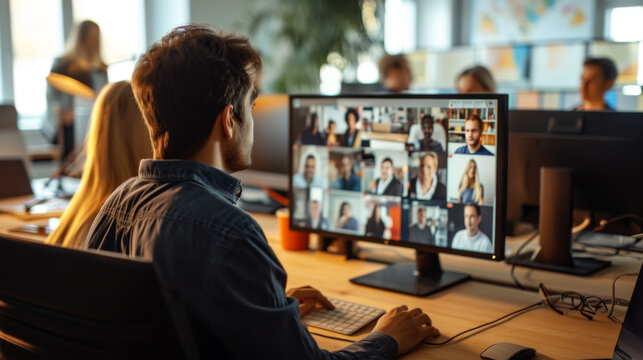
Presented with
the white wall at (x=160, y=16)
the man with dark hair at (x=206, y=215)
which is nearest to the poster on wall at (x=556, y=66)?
the white wall at (x=160, y=16)

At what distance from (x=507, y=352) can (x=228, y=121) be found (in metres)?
0.63

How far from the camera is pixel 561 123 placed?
6.20 feet

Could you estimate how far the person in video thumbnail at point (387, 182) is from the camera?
1604 mm

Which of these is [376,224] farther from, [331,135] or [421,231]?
[331,135]

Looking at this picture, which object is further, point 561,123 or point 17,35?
point 17,35

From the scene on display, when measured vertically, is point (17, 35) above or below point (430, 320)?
above

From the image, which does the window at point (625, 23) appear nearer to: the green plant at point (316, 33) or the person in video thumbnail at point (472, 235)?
the green plant at point (316, 33)

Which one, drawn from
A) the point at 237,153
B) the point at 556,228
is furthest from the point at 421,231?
the point at 237,153

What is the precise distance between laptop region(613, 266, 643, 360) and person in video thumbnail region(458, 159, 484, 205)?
44 cm

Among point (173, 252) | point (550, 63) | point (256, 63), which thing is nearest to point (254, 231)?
point (173, 252)

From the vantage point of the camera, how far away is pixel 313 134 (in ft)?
5.73

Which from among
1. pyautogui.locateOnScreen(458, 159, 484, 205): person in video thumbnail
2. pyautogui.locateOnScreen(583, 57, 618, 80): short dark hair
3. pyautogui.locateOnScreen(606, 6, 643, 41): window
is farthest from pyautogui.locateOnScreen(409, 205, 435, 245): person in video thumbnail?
pyautogui.locateOnScreen(606, 6, 643, 41): window

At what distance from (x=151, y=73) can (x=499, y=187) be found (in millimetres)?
808

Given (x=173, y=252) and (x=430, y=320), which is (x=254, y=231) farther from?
(x=430, y=320)
